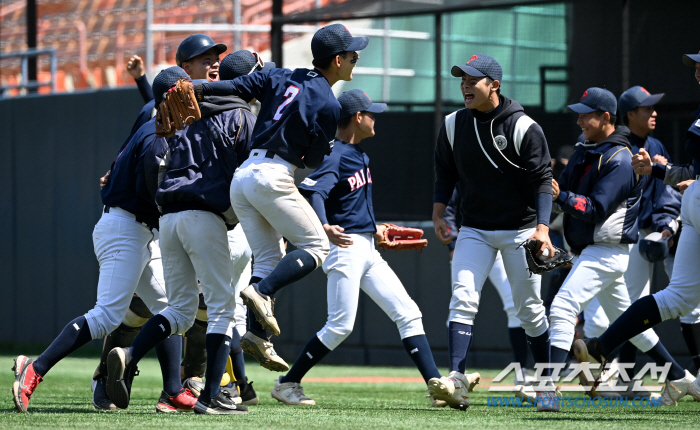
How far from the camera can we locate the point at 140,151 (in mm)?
5398

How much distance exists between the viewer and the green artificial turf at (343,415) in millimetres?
4547

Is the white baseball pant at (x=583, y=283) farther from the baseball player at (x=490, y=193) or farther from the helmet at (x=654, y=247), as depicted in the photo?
the helmet at (x=654, y=247)

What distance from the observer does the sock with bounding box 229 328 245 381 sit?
5.98 meters

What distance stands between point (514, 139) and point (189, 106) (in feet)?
6.25

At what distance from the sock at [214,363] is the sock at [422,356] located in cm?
136

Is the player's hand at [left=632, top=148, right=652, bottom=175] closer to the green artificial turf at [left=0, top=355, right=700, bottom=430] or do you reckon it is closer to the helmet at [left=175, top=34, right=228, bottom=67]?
the green artificial turf at [left=0, top=355, right=700, bottom=430]

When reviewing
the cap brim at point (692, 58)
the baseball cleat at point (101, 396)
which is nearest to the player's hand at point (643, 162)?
the cap brim at point (692, 58)

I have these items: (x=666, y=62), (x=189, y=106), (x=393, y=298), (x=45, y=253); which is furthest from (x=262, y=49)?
(x=189, y=106)

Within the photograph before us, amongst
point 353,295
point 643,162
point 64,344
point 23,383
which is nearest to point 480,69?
point 643,162

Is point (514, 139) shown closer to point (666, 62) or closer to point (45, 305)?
point (666, 62)

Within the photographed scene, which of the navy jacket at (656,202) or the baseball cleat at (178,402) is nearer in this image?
the baseball cleat at (178,402)

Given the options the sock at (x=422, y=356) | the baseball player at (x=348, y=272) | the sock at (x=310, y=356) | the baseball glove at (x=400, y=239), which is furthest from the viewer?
the baseball glove at (x=400, y=239)

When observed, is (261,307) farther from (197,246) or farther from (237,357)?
(237,357)

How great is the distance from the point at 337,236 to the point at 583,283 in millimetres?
1575
